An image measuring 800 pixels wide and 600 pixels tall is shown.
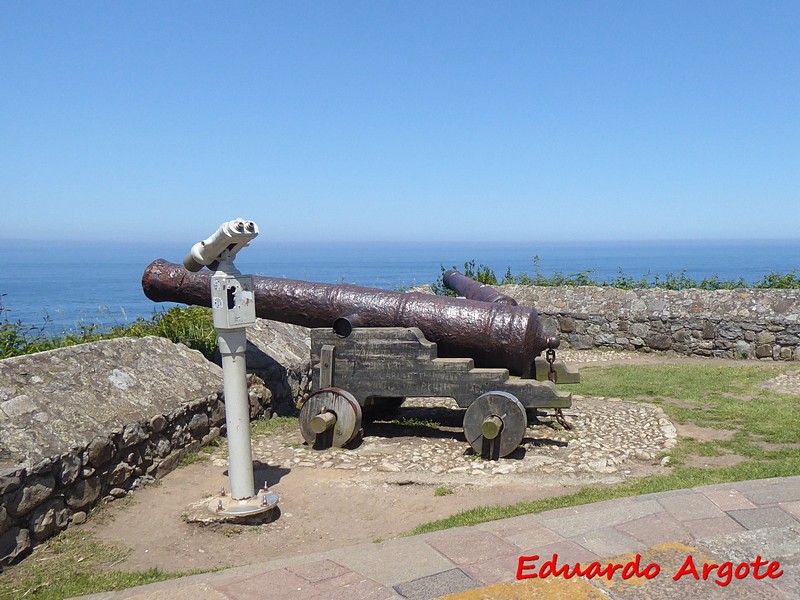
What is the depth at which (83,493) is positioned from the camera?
192 inches

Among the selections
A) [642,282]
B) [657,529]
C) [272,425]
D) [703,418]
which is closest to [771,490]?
[657,529]

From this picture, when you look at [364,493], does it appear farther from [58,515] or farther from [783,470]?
Answer: [783,470]

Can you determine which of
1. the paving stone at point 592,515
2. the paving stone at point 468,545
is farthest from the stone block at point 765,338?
the paving stone at point 468,545

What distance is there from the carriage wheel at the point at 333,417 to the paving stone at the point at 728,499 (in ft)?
10.5

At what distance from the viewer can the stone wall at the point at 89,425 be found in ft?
14.3

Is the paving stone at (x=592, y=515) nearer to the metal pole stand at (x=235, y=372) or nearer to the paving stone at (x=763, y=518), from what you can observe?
the paving stone at (x=763, y=518)

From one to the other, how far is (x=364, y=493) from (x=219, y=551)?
4.74 feet

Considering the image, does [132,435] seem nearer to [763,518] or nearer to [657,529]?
[657,529]

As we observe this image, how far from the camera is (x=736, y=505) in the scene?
4.39 meters

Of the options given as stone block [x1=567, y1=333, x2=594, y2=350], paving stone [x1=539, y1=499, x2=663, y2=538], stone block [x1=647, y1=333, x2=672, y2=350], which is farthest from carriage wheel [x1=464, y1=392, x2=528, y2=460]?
stone block [x1=567, y1=333, x2=594, y2=350]

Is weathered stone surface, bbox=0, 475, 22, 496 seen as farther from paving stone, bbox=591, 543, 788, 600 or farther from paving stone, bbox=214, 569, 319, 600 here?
paving stone, bbox=591, 543, 788, 600

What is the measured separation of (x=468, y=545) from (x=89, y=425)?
9.24 ft

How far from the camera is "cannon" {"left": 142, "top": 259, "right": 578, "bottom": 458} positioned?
6.51 meters

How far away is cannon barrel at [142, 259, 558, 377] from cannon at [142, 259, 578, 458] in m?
0.01
